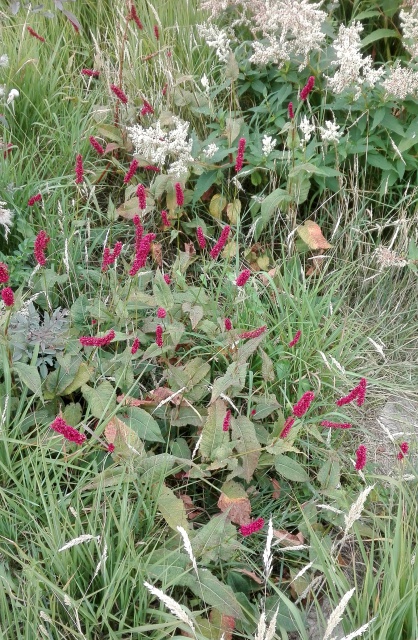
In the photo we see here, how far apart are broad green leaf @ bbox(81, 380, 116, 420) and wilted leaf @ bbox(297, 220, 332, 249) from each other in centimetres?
114

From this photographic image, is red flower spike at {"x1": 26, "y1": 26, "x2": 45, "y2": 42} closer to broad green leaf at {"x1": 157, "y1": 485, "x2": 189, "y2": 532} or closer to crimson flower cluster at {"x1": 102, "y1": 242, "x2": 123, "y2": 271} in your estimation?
crimson flower cluster at {"x1": 102, "y1": 242, "x2": 123, "y2": 271}

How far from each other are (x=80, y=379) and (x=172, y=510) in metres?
0.53

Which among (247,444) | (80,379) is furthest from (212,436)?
(80,379)

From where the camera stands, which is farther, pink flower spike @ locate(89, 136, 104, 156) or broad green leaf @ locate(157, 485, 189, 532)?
pink flower spike @ locate(89, 136, 104, 156)

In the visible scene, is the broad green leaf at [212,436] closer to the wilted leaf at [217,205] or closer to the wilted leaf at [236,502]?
the wilted leaf at [236,502]

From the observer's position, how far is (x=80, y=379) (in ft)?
6.95

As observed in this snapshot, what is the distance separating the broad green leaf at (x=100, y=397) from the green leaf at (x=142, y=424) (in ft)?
0.17

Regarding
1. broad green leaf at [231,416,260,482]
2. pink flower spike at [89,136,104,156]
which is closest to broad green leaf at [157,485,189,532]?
broad green leaf at [231,416,260,482]

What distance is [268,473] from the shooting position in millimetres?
2205

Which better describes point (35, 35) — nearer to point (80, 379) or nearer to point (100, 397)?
point (80, 379)

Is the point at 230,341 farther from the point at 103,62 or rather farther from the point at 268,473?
the point at 103,62

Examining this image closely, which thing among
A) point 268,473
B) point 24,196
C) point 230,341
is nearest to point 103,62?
point 24,196

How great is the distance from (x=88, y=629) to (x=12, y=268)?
→ 4.40 feet

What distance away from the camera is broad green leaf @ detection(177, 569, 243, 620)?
1.62m
